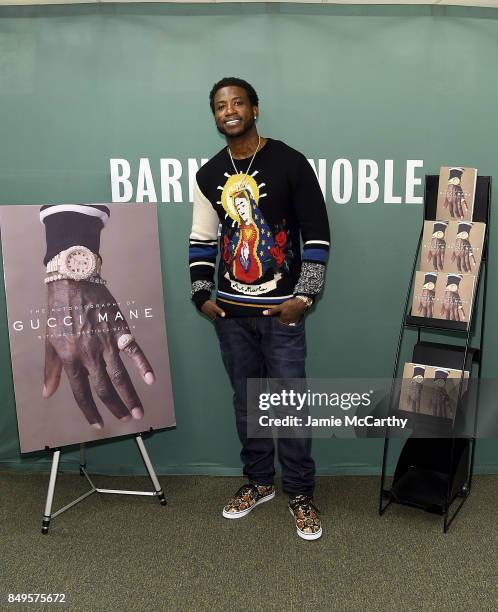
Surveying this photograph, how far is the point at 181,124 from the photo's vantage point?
2.38m

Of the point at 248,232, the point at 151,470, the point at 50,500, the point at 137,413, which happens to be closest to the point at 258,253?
the point at 248,232

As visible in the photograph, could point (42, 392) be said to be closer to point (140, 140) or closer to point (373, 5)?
point (140, 140)

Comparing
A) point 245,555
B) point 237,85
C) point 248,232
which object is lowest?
point 245,555

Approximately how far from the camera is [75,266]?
217 cm

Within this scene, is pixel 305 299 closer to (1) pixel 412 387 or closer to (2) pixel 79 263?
(1) pixel 412 387

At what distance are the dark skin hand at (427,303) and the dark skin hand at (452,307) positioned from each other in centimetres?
4

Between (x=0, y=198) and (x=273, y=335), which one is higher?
(x=0, y=198)

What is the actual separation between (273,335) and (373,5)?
1.38m

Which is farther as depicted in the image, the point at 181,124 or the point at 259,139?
the point at 181,124

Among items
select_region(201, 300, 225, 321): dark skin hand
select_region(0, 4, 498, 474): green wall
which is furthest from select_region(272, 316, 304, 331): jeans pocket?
select_region(0, 4, 498, 474): green wall

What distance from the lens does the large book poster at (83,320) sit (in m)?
2.15

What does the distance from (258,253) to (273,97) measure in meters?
0.70

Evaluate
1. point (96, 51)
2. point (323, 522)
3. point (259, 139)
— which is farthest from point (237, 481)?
point (96, 51)

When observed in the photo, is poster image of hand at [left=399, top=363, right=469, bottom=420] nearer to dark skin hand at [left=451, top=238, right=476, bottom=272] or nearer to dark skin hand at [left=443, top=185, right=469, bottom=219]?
dark skin hand at [left=451, top=238, right=476, bottom=272]
